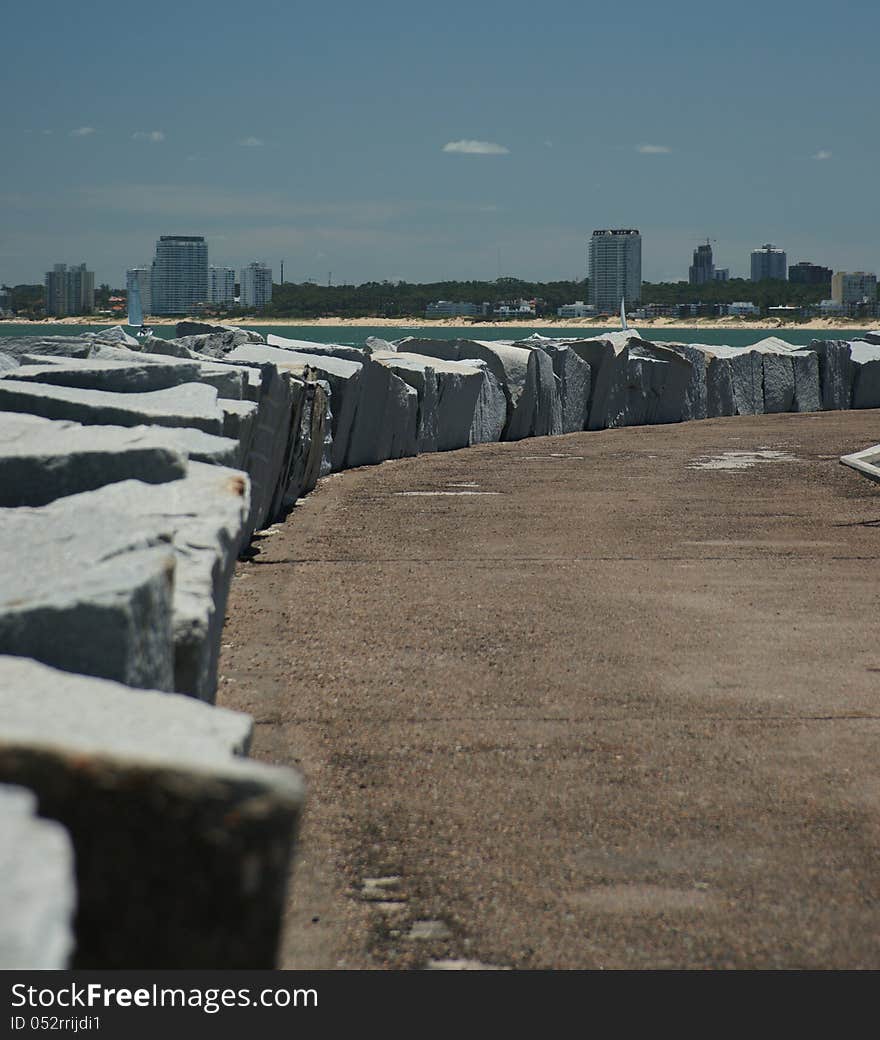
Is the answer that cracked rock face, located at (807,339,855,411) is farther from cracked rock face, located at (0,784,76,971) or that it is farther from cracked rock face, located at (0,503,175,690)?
cracked rock face, located at (0,784,76,971)

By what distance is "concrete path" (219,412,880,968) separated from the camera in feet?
8.23

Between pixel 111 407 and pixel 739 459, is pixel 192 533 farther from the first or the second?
pixel 739 459

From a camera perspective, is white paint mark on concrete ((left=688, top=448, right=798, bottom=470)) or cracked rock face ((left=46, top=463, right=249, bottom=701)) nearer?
cracked rock face ((left=46, top=463, right=249, bottom=701))

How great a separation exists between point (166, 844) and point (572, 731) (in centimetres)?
245

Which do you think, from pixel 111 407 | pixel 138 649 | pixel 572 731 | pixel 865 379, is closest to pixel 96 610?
pixel 138 649

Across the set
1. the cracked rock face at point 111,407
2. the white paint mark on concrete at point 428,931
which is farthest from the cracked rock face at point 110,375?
the white paint mark on concrete at point 428,931

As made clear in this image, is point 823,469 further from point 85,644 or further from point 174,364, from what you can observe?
point 85,644

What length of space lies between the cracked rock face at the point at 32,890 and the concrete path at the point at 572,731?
126cm

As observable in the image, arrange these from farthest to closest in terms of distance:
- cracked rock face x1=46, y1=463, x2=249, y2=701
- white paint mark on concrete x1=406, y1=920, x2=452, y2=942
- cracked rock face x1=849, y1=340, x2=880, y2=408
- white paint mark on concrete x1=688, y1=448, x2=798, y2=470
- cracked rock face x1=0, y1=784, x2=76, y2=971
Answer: cracked rock face x1=849, y1=340, x2=880, y2=408 < white paint mark on concrete x1=688, y1=448, x2=798, y2=470 < white paint mark on concrete x1=406, y1=920, x2=452, y2=942 < cracked rock face x1=46, y1=463, x2=249, y2=701 < cracked rock face x1=0, y1=784, x2=76, y2=971

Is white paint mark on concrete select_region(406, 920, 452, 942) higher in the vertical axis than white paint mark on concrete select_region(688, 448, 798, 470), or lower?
lower

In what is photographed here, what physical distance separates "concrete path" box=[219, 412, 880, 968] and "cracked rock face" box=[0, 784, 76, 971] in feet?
4.14

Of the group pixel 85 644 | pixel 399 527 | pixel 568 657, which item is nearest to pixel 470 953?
pixel 85 644

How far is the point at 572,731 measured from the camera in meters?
3.57

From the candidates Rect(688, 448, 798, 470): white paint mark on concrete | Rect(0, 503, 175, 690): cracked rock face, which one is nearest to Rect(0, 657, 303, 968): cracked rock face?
Rect(0, 503, 175, 690): cracked rock face
